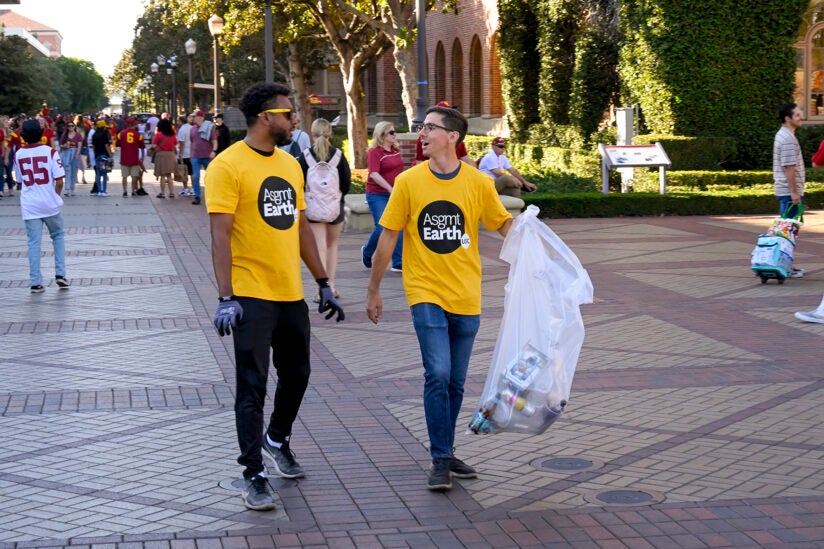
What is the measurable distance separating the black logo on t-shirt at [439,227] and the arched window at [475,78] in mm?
38201

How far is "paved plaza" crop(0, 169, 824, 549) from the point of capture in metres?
5.07

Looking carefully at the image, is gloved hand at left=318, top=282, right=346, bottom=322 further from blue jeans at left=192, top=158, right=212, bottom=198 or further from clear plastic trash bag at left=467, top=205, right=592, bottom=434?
blue jeans at left=192, top=158, right=212, bottom=198

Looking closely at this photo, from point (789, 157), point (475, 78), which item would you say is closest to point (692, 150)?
point (789, 157)

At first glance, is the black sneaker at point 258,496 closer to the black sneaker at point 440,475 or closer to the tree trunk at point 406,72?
the black sneaker at point 440,475

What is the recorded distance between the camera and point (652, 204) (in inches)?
778

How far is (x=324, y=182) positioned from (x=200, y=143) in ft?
42.5

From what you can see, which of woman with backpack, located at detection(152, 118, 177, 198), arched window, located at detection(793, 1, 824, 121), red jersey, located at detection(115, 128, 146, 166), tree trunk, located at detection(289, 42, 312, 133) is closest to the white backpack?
woman with backpack, located at detection(152, 118, 177, 198)

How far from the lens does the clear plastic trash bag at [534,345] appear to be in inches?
220

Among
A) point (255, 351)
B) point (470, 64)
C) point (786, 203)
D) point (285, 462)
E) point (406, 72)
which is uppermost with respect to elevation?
point (470, 64)

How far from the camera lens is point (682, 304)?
1078 cm

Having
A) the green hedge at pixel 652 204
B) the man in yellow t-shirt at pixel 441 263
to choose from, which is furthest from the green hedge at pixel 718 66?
the man in yellow t-shirt at pixel 441 263

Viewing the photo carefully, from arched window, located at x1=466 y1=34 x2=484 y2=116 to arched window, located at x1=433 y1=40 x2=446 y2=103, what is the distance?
3.51 metres

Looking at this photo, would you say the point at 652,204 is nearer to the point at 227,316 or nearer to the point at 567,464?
the point at 567,464

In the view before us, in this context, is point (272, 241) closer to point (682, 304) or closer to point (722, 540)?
point (722, 540)
